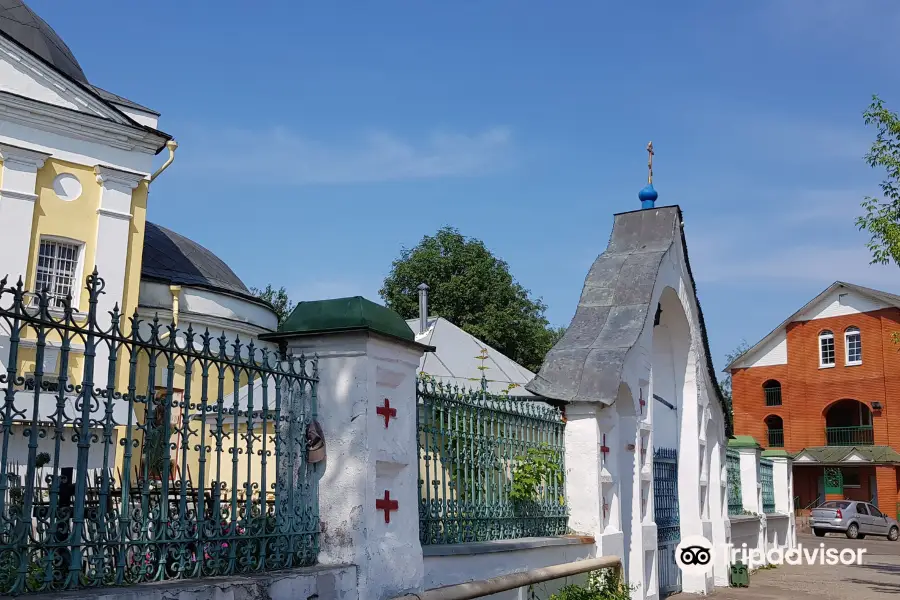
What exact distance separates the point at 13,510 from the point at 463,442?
3.85 metres

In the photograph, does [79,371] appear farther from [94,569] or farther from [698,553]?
[94,569]

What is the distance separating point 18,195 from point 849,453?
32.3 m

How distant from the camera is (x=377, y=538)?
5.48 m

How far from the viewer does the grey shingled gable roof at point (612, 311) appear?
8.99 m

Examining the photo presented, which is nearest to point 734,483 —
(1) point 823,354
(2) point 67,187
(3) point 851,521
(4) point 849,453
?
(2) point 67,187

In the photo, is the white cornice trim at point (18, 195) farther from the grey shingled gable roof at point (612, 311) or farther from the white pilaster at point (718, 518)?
the white pilaster at point (718, 518)

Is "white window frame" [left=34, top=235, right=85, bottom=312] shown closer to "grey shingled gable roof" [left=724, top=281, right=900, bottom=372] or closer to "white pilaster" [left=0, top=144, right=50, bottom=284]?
"white pilaster" [left=0, top=144, right=50, bottom=284]

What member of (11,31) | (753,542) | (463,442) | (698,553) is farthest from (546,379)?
(11,31)

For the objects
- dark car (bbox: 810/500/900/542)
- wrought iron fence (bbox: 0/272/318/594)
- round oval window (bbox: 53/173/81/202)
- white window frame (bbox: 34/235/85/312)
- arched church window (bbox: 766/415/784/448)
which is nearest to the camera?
wrought iron fence (bbox: 0/272/318/594)

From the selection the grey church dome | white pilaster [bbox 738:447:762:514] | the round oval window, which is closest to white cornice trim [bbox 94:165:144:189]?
the round oval window

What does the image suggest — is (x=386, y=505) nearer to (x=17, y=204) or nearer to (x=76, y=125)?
(x=17, y=204)

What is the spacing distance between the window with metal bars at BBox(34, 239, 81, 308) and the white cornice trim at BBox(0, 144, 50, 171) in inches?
54.4

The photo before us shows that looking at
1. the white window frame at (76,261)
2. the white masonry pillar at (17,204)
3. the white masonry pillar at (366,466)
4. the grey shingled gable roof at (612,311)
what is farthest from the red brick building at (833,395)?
the white masonry pillar at (366,466)

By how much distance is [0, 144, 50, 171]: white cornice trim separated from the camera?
1573 cm
